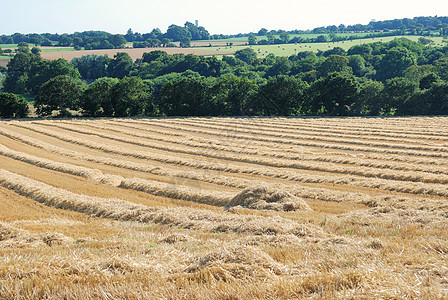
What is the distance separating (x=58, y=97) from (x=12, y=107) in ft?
23.8

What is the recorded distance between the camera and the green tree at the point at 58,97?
63906 millimetres

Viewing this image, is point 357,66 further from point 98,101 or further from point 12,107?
point 12,107

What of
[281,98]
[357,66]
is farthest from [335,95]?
[357,66]

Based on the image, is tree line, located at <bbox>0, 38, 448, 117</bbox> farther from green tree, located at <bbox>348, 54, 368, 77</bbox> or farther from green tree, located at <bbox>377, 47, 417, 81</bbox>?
green tree, located at <bbox>348, 54, 368, 77</bbox>

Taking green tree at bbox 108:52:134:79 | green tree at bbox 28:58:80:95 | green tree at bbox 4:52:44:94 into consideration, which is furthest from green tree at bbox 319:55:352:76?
green tree at bbox 4:52:44:94

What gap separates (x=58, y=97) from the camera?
64.6 m

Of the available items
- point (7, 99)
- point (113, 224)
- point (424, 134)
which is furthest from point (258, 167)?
point (7, 99)

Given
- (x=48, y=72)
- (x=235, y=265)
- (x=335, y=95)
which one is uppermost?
(x=235, y=265)

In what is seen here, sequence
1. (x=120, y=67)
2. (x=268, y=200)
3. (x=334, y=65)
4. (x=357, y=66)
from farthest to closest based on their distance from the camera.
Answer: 1. (x=120, y=67)
2. (x=357, y=66)
3. (x=334, y=65)
4. (x=268, y=200)

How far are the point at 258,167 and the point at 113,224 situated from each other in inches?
546

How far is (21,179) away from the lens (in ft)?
73.9

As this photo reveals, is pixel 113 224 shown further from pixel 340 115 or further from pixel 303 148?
pixel 340 115

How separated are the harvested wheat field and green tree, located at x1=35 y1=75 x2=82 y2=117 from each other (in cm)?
2494

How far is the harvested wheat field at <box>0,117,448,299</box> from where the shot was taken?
645 centimetres
